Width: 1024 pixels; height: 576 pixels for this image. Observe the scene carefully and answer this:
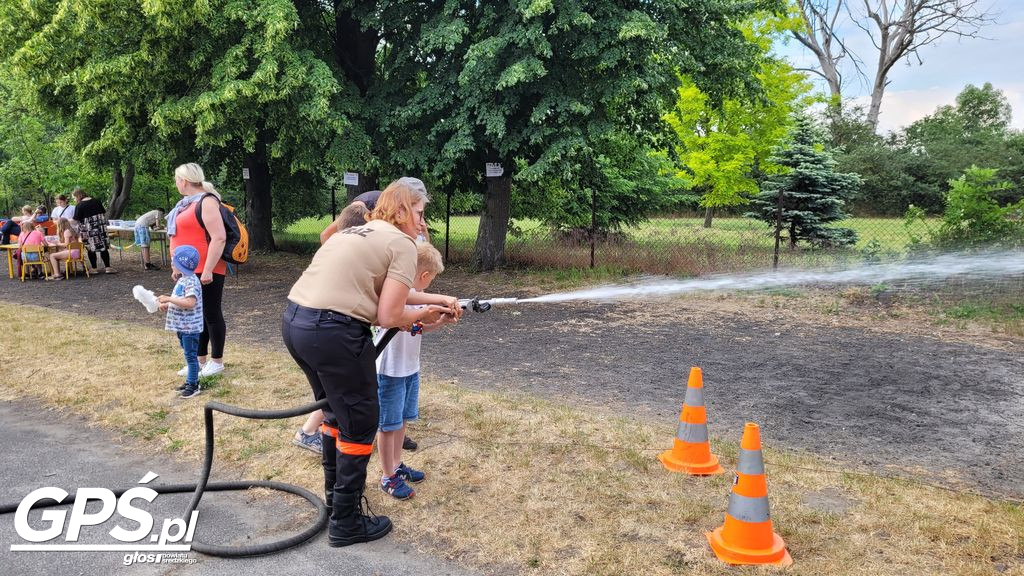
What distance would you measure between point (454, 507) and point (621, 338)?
5454 millimetres

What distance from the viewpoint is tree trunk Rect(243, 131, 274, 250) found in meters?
19.1

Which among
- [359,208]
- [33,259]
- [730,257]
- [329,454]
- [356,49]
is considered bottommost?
[329,454]

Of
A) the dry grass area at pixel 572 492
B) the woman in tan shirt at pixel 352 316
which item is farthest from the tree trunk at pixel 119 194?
the woman in tan shirt at pixel 352 316

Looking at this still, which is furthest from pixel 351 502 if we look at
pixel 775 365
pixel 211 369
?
pixel 775 365

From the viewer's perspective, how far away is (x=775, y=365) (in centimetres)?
780

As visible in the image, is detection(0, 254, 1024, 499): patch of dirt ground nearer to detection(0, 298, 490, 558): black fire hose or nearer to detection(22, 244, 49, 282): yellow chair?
detection(22, 244, 49, 282): yellow chair

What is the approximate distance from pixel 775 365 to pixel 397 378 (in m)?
5.25

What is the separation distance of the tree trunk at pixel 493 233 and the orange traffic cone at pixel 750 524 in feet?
39.3

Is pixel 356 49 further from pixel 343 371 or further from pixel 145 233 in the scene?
pixel 343 371

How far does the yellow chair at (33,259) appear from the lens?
14672 millimetres

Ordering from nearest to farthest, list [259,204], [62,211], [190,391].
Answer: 1. [190,391]
2. [62,211]
3. [259,204]

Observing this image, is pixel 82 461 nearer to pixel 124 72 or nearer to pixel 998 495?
pixel 998 495

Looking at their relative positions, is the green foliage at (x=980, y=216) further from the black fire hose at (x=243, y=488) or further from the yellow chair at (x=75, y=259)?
the yellow chair at (x=75, y=259)

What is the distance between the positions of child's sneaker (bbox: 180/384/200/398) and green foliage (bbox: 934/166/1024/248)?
39.9 feet
